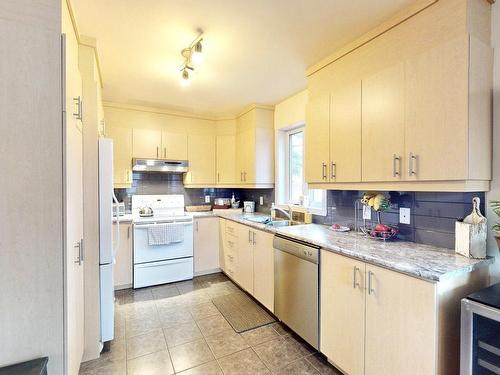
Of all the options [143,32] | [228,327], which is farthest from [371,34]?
[228,327]

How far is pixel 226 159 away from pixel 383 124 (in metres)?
2.76

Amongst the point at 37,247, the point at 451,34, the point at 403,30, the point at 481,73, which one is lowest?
the point at 37,247

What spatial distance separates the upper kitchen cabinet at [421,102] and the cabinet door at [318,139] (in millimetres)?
151

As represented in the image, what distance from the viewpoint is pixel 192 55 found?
213 centimetres

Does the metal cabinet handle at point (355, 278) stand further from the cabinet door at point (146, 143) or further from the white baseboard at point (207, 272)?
the cabinet door at point (146, 143)

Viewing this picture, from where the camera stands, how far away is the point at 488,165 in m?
1.46

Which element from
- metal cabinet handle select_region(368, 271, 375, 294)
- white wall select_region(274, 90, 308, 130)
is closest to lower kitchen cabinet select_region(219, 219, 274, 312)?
metal cabinet handle select_region(368, 271, 375, 294)

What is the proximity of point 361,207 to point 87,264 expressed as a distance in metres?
2.37

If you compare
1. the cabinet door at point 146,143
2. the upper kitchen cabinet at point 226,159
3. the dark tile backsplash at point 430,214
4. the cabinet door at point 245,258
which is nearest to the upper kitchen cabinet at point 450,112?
the dark tile backsplash at point 430,214

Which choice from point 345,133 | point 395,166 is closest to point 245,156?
point 345,133

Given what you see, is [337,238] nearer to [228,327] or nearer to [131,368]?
[228,327]

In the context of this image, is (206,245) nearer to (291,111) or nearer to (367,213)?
(291,111)

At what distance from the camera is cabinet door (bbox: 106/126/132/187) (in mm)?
3418

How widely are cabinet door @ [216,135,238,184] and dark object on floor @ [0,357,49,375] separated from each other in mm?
3271
